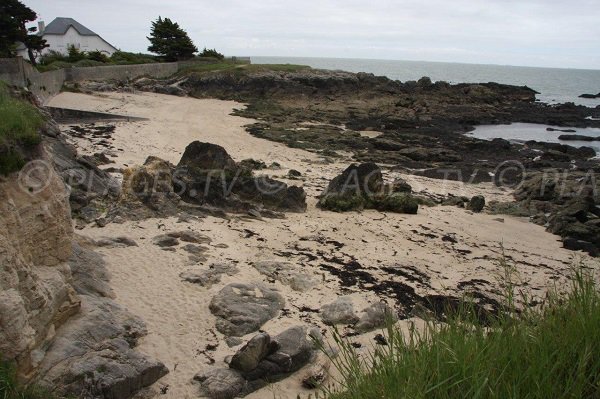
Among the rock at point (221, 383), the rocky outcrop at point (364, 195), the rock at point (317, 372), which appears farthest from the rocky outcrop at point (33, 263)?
the rocky outcrop at point (364, 195)

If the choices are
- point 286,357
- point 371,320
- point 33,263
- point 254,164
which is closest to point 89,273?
point 33,263

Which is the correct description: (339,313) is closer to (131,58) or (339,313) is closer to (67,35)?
(131,58)

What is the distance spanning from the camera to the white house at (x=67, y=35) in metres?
51.7

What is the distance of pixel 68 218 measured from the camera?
301 inches

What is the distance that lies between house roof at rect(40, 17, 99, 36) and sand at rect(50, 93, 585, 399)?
133ft

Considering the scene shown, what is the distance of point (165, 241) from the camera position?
1059cm

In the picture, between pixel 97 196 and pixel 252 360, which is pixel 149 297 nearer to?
pixel 252 360

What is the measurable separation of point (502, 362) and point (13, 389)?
4612mm

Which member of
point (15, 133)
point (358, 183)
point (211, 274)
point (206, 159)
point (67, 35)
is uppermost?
point (67, 35)

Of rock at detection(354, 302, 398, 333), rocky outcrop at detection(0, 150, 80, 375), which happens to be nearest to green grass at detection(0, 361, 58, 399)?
rocky outcrop at detection(0, 150, 80, 375)

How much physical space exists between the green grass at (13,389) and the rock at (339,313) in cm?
430

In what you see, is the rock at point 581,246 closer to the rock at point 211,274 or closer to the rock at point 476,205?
the rock at point 476,205

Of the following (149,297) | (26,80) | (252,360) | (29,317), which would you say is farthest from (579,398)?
(26,80)

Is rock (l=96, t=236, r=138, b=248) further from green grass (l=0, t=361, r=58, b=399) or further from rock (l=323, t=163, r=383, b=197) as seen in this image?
rock (l=323, t=163, r=383, b=197)
